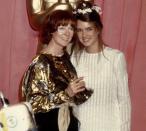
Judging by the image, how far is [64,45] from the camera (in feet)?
4.87

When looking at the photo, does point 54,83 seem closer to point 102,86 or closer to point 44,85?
point 44,85

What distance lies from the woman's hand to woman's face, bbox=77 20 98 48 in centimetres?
14

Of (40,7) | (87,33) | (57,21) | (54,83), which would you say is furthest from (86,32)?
(40,7)

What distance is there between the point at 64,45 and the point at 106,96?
24 cm

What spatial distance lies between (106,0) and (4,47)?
1.62 feet

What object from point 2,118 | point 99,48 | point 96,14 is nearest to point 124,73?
point 99,48

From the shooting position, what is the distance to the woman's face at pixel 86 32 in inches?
59.2

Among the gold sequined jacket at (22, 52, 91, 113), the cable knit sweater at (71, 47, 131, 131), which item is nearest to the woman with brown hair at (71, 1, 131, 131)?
the cable knit sweater at (71, 47, 131, 131)

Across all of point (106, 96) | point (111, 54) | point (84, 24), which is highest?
point (84, 24)

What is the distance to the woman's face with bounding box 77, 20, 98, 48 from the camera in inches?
59.2

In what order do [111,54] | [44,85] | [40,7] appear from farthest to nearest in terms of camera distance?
[40,7]
[111,54]
[44,85]

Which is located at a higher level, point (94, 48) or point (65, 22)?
point (65, 22)

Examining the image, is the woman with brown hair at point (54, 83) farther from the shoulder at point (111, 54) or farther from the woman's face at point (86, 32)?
the shoulder at point (111, 54)

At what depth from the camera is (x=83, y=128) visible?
154 centimetres
